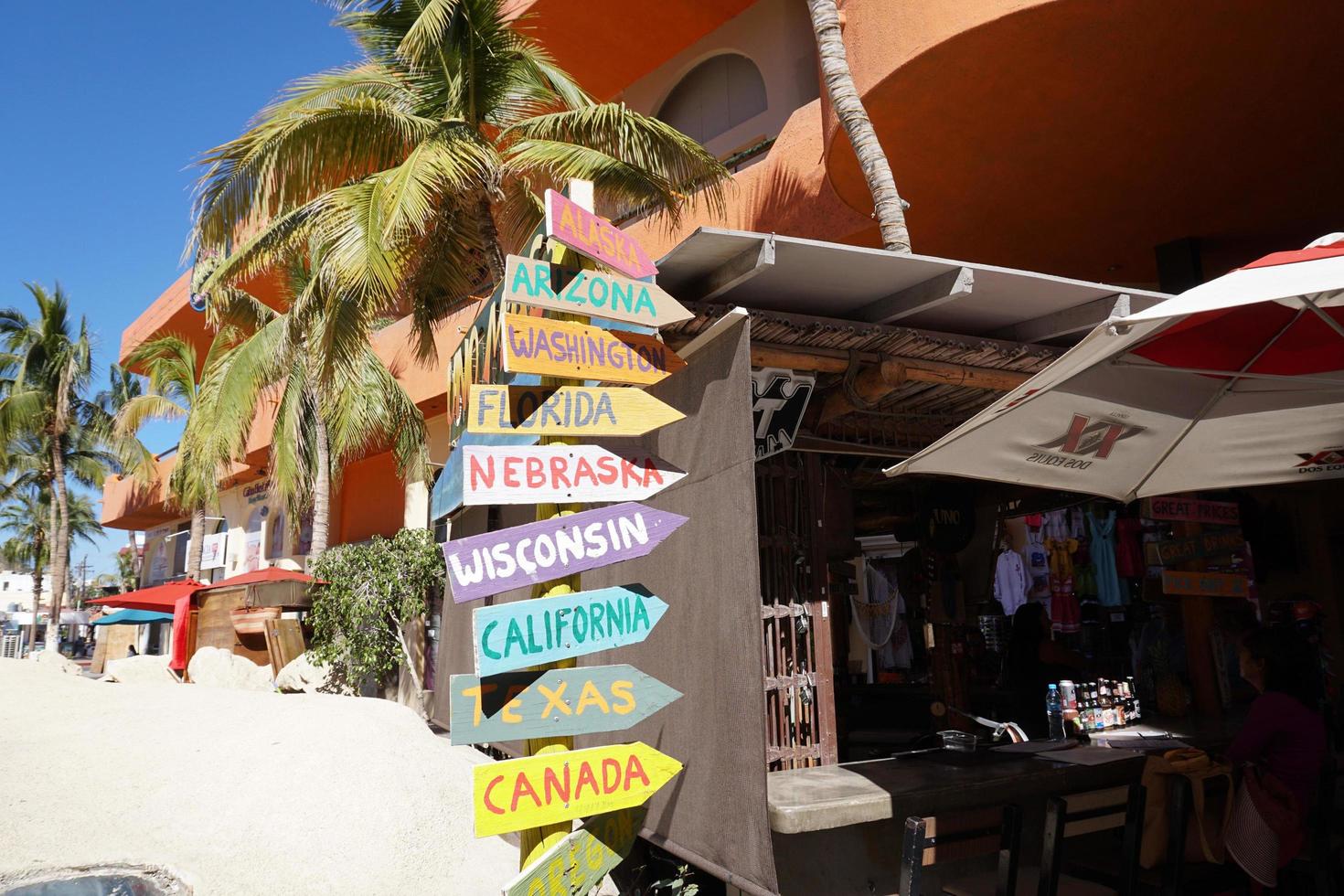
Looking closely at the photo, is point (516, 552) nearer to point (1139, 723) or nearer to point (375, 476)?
point (1139, 723)

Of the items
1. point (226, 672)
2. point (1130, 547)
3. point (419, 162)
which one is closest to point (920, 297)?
point (1130, 547)

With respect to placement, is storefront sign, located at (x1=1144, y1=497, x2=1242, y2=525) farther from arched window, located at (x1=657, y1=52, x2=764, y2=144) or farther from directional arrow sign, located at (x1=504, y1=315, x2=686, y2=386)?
arched window, located at (x1=657, y1=52, x2=764, y2=144)

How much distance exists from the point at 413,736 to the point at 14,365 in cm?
2973

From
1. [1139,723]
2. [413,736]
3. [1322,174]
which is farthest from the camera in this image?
[413,736]

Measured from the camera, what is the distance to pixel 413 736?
949 centimetres

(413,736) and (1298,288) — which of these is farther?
(413,736)

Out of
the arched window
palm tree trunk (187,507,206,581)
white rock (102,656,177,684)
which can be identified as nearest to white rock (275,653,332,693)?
white rock (102,656,177,684)

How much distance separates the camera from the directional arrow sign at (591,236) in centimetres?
352

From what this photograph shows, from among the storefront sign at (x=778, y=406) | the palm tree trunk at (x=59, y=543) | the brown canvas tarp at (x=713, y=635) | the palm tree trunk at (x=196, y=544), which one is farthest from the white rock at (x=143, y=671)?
the brown canvas tarp at (x=713, y=635)

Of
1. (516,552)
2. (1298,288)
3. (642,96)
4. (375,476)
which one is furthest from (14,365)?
(1298,288)

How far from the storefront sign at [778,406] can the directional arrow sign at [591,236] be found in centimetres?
173

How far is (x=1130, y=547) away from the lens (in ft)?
28.1

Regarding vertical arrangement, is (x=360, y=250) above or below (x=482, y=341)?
above

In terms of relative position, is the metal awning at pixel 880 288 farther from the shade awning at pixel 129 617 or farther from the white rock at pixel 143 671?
the shade awning at pixel 129 617
